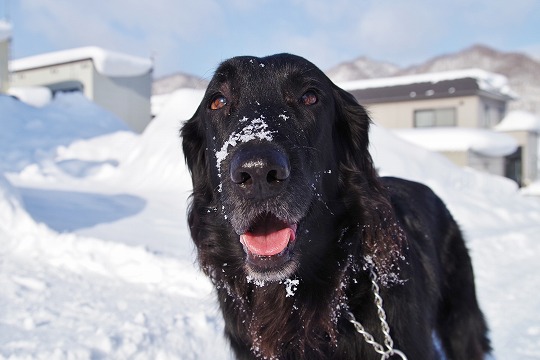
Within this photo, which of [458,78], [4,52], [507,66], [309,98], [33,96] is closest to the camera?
[309,98]

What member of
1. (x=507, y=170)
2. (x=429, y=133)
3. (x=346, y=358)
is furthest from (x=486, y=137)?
(x=346, y=358)

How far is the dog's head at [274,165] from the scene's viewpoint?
64.3 inches

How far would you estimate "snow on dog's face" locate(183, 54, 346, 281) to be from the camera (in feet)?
5.25

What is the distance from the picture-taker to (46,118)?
1608 cm

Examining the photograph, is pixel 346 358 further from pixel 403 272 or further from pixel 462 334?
pixel 462 334

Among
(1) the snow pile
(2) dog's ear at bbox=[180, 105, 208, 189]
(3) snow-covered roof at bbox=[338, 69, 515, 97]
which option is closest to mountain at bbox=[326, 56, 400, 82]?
(3) snow-covered roof at bbox=[338, 69, 515, 97]

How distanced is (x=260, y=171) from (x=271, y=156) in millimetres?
68

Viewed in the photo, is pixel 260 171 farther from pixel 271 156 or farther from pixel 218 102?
pixel 218 102

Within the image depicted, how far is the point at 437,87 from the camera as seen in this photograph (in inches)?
897

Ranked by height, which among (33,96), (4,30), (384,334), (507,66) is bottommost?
(384,334)

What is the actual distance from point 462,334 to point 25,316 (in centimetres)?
312

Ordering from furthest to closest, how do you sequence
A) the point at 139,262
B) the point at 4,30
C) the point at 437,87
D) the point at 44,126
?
the point at 437,87, the point at 4,30, the point at 44,126, the point at 139,262

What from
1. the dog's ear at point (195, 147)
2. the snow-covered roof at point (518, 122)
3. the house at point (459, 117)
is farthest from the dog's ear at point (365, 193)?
the snow-covered roof at point (518, 122)

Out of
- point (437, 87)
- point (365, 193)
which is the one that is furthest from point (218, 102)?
point (437, 87)
